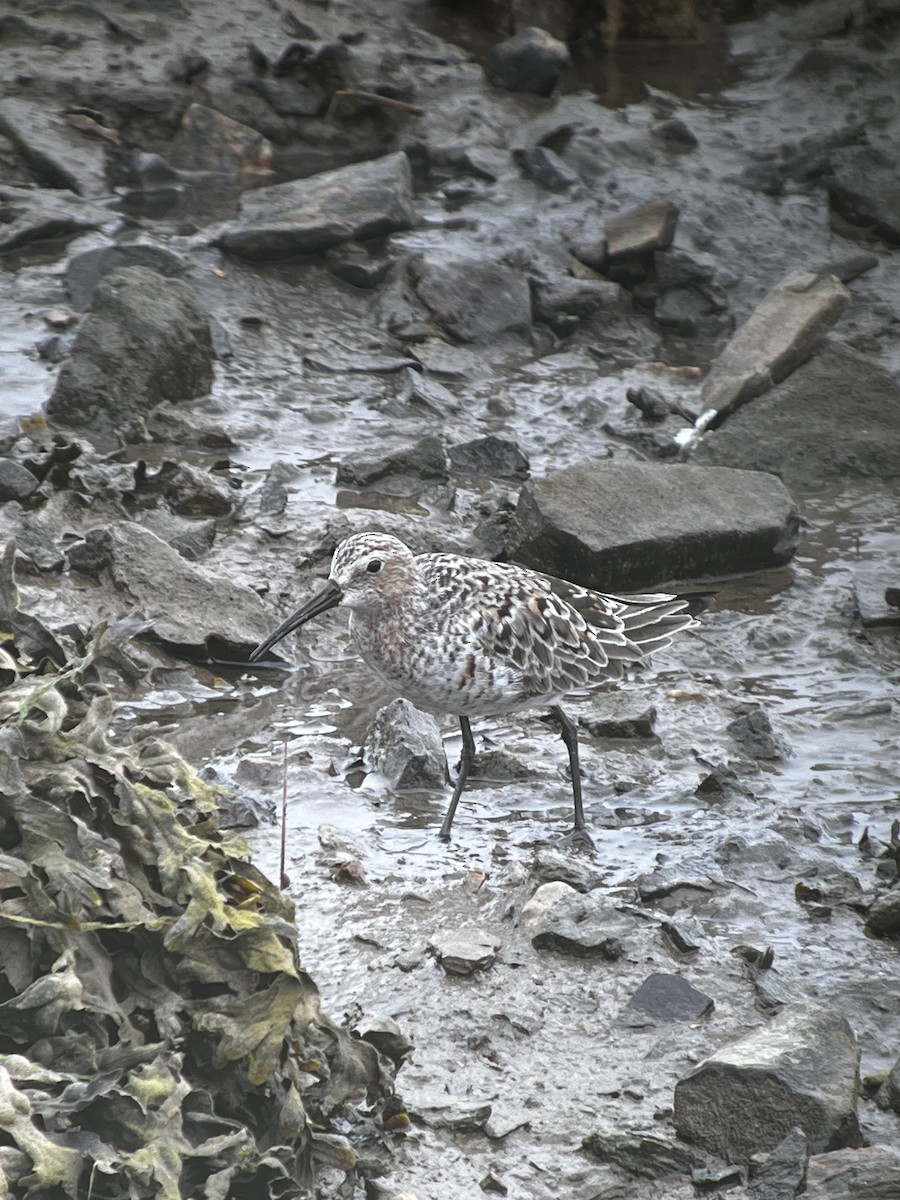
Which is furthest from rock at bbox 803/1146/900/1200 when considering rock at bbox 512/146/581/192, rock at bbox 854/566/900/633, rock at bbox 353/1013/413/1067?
rock at bbox 512/146/581/192

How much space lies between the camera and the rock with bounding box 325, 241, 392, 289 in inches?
469

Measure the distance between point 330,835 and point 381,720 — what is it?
35.5 inches

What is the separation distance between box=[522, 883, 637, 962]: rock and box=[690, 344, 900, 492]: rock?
521cm

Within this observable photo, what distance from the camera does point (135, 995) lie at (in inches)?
163

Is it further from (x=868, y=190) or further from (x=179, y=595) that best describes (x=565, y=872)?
(x=868, y=190)

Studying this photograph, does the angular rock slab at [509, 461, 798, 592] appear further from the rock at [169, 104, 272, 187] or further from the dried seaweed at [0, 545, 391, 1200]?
the rock at [169, 104, 272, 187]

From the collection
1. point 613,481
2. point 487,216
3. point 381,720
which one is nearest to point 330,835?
point 381,720

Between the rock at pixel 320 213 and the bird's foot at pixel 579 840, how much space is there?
663 cm

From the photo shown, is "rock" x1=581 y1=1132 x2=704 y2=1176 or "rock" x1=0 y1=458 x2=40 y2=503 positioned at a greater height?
"rock" x1=581 y1=1132 x2=704 y2=1176

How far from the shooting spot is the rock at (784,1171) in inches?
169

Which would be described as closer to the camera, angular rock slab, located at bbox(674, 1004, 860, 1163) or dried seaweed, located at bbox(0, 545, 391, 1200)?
dried seaweed, located at bbox(0, 545, 391, 1200)

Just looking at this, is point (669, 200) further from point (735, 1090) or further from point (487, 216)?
point (735, 1090)

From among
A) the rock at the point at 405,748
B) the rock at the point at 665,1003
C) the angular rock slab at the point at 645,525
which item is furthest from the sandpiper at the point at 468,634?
the angular rock slab at the point at 645,525

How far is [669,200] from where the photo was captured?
1296cm
